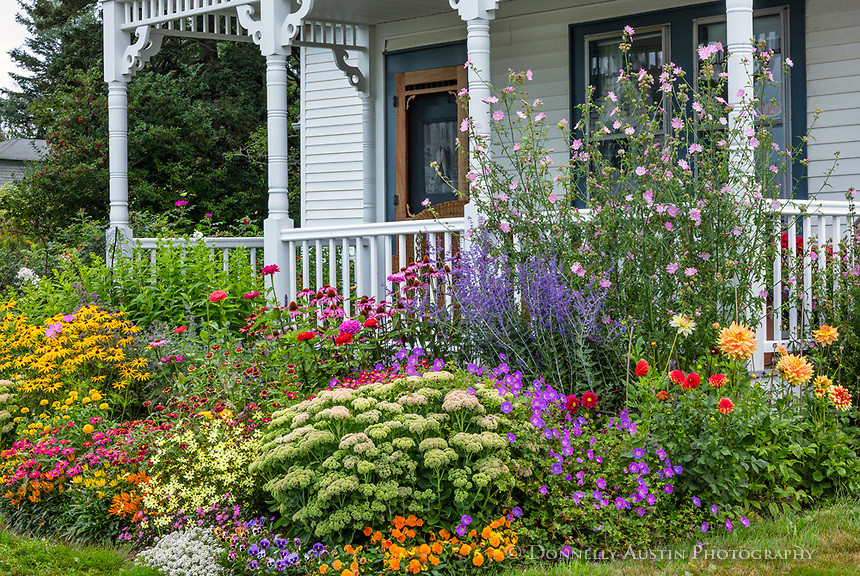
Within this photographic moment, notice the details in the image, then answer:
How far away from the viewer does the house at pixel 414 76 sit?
7.21 metres

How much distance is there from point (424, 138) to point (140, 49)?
10.3 ft

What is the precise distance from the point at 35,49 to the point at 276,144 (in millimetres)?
24182

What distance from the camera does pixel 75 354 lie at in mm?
6336

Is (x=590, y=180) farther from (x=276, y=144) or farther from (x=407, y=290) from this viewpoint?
(x=276, y=144)

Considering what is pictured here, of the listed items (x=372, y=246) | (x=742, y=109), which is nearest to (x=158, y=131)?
(x=372, y=246)

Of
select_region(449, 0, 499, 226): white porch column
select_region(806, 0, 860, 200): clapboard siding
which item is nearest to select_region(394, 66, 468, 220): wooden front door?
select_region(449, 0, 499, 226): white porch column

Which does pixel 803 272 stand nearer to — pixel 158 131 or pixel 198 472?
pixel 198 472

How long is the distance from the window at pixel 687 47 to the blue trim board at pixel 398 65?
138 cm

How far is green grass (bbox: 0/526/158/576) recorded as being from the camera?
14.7ft

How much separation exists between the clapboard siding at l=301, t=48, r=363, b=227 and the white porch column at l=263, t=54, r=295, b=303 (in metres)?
2.22

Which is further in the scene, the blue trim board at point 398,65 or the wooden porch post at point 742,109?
the blue trim board at point 398,65

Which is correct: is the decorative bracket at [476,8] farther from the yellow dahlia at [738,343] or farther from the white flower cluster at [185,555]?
the white flower cluster at [185,555]

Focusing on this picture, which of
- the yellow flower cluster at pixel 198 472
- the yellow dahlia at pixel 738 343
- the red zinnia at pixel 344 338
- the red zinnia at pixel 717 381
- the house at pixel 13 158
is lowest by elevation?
the yellow flower cluster at pixel 198 472

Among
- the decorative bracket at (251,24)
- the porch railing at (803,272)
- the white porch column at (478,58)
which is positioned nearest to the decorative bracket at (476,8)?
the white porch column at (478,58)
